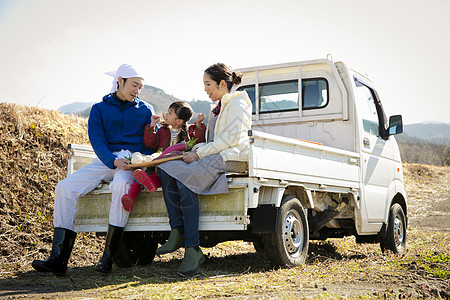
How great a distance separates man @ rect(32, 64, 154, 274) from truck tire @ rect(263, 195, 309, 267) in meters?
1.52

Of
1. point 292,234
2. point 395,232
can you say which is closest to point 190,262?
point 292,234

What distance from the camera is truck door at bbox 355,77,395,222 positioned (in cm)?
731

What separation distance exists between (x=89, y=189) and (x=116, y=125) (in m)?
0.77

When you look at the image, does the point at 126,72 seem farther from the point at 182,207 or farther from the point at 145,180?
the point at 182,207

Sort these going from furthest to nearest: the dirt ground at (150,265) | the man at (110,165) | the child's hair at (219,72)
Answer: the child's hair at (219,72) → the man at (110,165) → the dirt ground at (150,265)

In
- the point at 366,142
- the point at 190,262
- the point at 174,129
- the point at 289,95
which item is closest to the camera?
the point at 190,262

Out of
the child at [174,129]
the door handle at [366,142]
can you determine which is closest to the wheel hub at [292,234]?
the child at [174,129]

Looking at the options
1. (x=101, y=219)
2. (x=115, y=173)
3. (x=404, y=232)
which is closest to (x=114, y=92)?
(x=115, y=173)

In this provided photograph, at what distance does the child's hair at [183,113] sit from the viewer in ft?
18.6

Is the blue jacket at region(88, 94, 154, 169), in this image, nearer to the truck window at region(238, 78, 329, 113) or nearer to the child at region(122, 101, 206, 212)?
the child at region(122, 101, 206, 212)

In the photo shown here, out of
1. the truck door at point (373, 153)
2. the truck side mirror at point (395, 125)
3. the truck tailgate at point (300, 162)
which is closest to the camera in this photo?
the truck tailgate at point (300, 162)

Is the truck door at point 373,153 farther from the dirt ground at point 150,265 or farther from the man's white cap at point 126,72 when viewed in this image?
the man's white cap at point 126,72

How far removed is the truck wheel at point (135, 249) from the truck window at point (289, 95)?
106 inches

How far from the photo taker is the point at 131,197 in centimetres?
524
